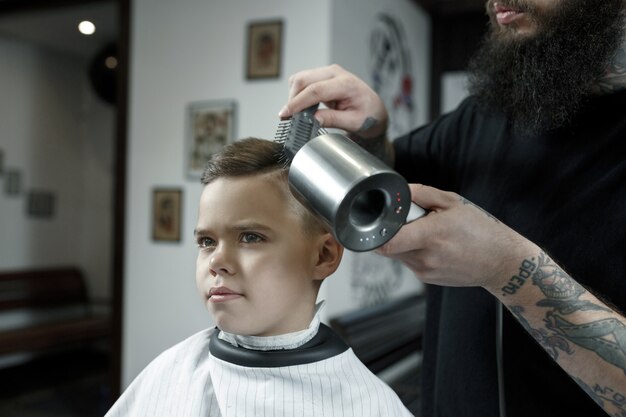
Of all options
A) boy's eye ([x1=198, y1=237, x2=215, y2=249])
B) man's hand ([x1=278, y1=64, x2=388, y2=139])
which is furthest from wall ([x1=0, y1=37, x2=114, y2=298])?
boy's eye ([x1=198, y1=237, x2=215, y2=249])

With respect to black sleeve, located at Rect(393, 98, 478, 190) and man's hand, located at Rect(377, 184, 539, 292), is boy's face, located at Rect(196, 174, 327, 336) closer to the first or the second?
man's hand, located at Rect(377, 184, 539, 292)

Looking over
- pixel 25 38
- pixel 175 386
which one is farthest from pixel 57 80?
pixel 175 386

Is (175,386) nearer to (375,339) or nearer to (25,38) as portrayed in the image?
(375,339)

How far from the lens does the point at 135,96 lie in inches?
96.5

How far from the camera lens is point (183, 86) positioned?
207 cm

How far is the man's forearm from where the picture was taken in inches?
30.6

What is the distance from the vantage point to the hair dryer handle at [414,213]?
68 cm

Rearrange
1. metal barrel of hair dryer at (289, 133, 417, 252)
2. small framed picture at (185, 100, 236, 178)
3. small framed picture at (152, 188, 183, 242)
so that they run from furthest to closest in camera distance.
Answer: small framed picture at (152, 188, 183, 242)
small framed picture at (185, 100, 236, 178)
metal barrel of hair dryer at (289, 133, 417, 252)

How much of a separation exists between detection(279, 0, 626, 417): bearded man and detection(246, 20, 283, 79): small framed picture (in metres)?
1.15

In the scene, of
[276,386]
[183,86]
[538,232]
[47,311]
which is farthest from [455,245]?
[47,311]

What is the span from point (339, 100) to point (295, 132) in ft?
0.92

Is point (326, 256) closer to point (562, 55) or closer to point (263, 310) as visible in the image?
point (263, 310)

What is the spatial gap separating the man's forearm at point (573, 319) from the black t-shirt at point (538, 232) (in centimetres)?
12

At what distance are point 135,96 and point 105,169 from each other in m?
2.94
